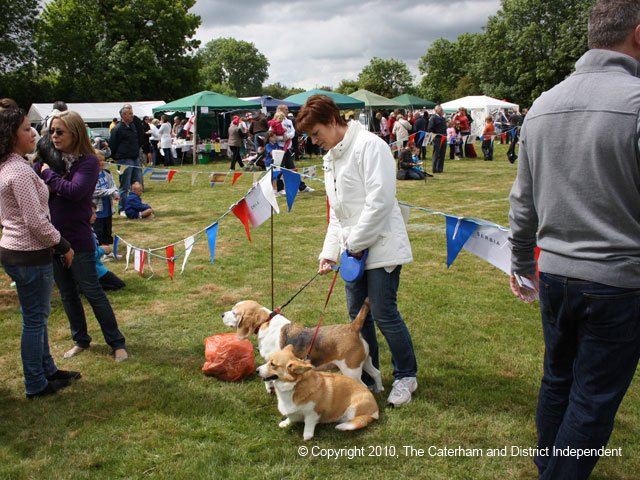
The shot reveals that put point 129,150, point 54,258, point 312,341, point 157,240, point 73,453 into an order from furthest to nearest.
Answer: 1. point 129,150
2. point 157,240
3. point 54,258
4. point 312,341
5. point 73,453

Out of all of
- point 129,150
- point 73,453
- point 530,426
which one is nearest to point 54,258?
point 73,453

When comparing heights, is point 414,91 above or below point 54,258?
above

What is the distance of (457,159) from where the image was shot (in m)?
20.5

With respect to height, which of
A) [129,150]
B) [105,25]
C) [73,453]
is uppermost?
[105,25]

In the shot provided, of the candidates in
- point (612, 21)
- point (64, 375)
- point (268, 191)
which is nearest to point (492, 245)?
point (612, 21)

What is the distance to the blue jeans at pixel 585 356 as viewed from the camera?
181 centimetres

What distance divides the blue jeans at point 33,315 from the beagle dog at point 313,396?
1778 mm

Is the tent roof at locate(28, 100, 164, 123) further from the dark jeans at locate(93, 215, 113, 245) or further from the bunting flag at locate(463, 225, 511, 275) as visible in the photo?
the bunting flag at locate(463, 225, 511, 275)

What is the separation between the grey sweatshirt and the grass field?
1446 millimetres

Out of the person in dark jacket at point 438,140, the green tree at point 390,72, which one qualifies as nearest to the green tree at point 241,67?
the green tree at point 390,72

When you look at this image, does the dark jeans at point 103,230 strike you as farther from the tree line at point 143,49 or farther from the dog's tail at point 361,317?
the tree line at point 143,49

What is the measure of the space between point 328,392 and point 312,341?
0.44m

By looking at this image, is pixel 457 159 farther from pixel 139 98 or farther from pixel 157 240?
pixel 139 98

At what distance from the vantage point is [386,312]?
10.1 ft
